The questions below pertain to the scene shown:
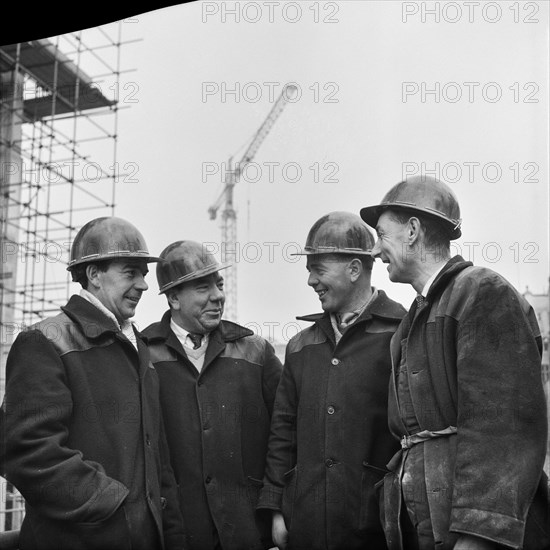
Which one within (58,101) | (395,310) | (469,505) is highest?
(58,101)

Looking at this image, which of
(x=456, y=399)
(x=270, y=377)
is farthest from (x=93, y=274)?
(x=456, y=399)

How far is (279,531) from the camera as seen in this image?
461cm

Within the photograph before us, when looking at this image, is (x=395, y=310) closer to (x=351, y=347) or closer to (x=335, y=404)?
(x=351, y=347)

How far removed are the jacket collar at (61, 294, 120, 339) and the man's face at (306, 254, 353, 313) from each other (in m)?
1.21

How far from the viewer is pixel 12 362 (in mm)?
4090

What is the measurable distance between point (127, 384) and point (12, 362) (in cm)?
58

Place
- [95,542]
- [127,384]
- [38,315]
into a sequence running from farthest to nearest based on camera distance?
[38,315] → [127,384] → [95,542]

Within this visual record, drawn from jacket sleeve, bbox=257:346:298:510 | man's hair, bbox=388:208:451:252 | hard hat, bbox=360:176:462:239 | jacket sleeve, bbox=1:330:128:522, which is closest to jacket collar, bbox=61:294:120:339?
jacket sleeve, bbox=1:330:128:522

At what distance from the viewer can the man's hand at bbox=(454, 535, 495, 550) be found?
10.4ft

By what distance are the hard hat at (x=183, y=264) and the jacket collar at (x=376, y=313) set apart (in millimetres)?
735

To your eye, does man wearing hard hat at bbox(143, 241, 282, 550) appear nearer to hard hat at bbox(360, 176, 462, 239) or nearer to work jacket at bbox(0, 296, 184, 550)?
work jacket at bbox(0, 296, 184, 550)

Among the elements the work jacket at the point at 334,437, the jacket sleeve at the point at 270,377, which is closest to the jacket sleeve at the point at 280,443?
the work jacket at the point at 334,437

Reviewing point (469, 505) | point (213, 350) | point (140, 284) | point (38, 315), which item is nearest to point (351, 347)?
point (213, 350)

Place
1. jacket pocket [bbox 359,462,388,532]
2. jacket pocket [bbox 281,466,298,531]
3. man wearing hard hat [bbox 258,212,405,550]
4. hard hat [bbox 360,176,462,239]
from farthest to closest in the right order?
jacket pocket [bbox 281,466,298,531] < man wearing hard hat [bbox 258,212,405,550] < jacket pocket [bbox 359,462,388,532] < hard hat [bbox 360,176,462,239]
